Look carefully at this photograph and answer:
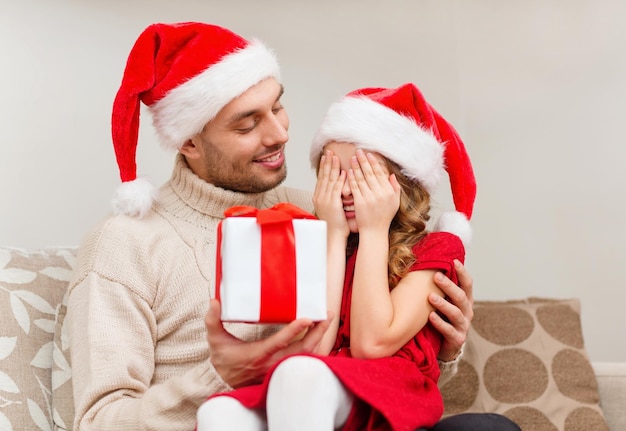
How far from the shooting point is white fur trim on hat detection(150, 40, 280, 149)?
1.83 meters

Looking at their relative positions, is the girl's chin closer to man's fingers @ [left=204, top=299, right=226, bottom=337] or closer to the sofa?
man's fingers @ [left=204, top=299, right=226, bottom=337]

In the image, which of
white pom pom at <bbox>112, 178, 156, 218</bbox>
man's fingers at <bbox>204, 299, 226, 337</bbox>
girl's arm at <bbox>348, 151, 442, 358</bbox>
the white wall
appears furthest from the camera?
the white wall

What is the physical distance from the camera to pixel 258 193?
6.35ft

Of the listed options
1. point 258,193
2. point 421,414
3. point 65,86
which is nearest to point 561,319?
point 258,193

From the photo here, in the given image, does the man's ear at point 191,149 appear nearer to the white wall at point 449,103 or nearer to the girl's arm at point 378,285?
the girl's arm at point 378,285

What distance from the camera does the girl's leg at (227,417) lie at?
1235 mm

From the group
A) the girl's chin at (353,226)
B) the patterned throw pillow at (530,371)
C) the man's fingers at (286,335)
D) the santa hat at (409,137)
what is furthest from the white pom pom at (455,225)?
the patterned throw pillow at (530,371)

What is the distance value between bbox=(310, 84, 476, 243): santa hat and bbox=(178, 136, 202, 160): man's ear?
29 cm

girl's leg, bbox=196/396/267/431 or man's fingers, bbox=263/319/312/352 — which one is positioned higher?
man's fingers, bbox=263/319/312/352

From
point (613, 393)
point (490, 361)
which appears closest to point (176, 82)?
point (490, 361)

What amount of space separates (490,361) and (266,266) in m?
1.17

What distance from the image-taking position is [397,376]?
4.58ft

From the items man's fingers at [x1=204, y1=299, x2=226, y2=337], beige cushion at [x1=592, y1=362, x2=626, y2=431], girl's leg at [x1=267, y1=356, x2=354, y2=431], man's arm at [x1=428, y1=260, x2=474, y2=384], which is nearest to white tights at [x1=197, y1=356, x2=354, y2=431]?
girl's leg at [x1=267, y1=356, x2=354, y2=431]

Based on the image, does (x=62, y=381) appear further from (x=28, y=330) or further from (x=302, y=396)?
(x=302, y=396)
